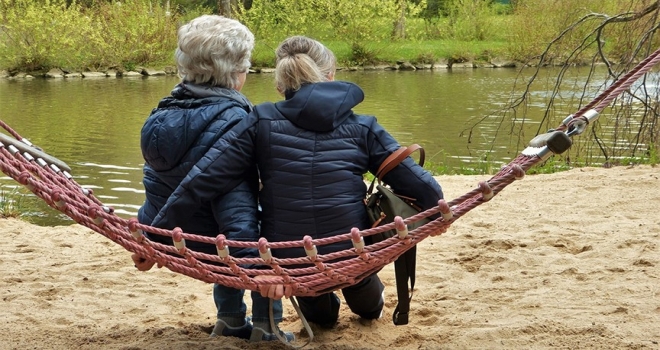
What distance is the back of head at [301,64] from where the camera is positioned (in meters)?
2.66

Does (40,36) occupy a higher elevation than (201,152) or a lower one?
lower

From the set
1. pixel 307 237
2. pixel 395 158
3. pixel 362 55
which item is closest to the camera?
pixel 307 237

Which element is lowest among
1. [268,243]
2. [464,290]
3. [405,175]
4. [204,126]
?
[464,290]

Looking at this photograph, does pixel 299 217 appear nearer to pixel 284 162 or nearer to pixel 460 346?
pixel 284 162

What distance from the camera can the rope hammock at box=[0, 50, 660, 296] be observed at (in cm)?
235

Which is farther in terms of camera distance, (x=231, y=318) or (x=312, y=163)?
(x=231, y=318)

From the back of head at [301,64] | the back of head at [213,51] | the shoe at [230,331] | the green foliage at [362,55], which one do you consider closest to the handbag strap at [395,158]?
the back of head at [301,64]

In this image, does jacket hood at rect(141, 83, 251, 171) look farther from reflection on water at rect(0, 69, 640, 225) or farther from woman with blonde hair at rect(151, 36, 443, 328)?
reflection on water at rect(0, 69, 640, 225)

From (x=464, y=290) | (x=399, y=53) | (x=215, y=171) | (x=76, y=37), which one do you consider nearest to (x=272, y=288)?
(x=215, y=171)

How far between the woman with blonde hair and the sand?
0.51m

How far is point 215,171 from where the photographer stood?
8.32 ft

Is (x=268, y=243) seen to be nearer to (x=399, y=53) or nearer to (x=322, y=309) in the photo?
(x=322, y=309)

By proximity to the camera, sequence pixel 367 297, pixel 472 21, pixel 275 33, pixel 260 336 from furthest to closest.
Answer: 1. pixel 472 21
2. pixel 275 33
3. pixel 367 297
4. pixel 260 336

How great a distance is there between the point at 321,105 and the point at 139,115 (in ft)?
35.6
